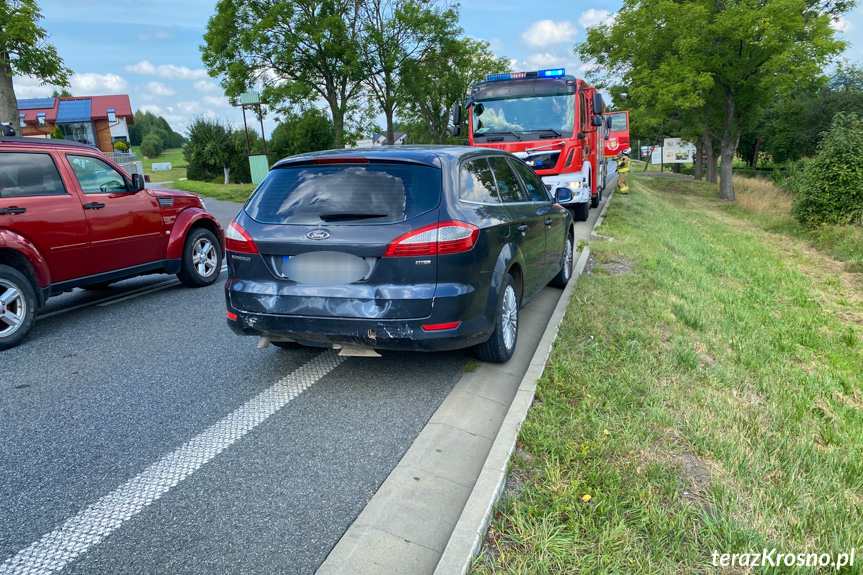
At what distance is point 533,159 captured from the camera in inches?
489

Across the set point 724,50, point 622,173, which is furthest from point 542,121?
point 724,50

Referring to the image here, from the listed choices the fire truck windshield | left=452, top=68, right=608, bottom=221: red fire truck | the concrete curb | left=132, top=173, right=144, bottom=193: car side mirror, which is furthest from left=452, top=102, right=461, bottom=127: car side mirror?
the concrete curb

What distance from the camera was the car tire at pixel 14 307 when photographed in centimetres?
Result: 535

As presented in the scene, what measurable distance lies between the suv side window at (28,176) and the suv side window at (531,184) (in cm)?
464

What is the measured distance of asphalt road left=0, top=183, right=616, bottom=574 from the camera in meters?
2.63

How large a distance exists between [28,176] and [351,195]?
3.81m

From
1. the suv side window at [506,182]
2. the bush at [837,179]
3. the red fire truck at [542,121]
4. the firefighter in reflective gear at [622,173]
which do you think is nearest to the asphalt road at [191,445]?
the suv side window at [506,182]

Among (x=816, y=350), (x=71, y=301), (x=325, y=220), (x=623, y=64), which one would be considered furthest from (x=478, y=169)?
(x=623, y=64)

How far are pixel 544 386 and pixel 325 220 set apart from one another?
6.21 ft

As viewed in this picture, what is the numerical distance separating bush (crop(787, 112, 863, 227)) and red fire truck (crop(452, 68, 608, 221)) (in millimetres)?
6010

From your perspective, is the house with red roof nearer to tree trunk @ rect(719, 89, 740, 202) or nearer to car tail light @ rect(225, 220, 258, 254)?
tree trunk @ rect(719, 89, 740, 202)

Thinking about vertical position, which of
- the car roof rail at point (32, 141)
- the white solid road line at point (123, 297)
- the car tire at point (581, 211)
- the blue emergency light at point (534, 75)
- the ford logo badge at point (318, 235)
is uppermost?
the blue emergency light at point (534, 75)

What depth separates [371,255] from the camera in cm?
388

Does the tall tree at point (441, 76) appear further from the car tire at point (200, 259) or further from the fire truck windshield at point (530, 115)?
the car tire at point (200, 259)
